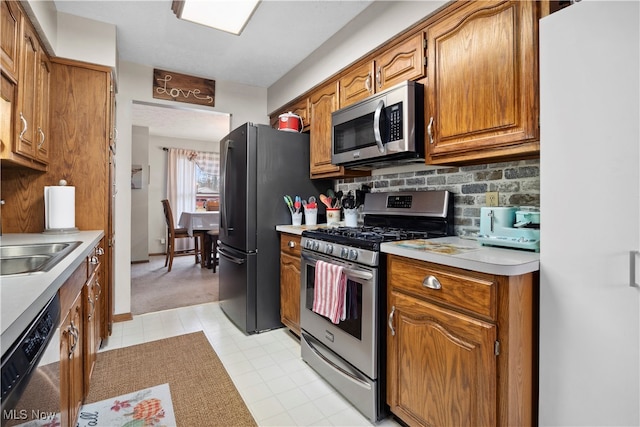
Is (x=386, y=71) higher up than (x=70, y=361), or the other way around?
(x=386, y=71)

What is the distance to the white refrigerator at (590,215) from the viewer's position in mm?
959

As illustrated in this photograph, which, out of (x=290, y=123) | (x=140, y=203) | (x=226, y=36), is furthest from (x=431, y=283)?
(x=140, y=203)

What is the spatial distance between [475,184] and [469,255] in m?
0.73

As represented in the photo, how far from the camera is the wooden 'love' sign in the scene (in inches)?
124

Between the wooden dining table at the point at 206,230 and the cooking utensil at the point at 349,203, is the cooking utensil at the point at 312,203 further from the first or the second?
the wooden dining table at the point at 206,230

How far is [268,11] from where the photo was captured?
2.28 meters

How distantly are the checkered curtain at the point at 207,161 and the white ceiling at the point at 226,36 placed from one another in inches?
145

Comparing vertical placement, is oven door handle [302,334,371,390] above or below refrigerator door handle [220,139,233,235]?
below

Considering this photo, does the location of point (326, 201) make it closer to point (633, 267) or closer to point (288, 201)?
point (288, 201)

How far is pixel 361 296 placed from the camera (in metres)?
1.68

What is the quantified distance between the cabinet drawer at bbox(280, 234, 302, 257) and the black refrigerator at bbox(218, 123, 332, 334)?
0.11 meters

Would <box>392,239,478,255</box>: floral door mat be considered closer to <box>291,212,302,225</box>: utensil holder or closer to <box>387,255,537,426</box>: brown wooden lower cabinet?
<box>387,255,537,426</box>: brown wooden lower cabinet

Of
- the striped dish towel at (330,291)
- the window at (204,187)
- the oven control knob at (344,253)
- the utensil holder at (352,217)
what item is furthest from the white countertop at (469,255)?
the window at (204,187)

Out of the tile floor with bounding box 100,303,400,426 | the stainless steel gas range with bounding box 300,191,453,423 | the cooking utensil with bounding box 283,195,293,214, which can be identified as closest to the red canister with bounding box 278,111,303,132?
the cooking utensil with bounding box 283,195,293,214
